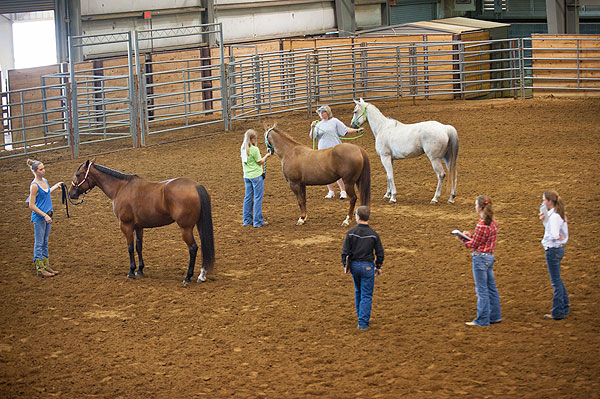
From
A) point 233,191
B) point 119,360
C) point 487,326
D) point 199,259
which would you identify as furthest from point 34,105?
point 487,326

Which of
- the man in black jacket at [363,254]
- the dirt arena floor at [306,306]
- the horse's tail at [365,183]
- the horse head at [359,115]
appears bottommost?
the dirt arena floor at [306,306]

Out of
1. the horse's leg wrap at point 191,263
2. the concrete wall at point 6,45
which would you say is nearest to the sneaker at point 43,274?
the horse's leg wrap at point 191,263

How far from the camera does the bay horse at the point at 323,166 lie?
1035 centimetres

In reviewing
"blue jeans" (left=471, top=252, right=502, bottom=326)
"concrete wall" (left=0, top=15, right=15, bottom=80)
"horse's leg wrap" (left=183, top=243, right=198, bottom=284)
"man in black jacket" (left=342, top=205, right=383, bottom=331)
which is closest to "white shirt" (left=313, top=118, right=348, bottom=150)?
"horse's leg wrap" (left=183, top=243, right=198, bottom=284)

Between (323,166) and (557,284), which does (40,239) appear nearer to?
(323,166)

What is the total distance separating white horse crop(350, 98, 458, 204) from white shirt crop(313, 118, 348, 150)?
69 centimetres

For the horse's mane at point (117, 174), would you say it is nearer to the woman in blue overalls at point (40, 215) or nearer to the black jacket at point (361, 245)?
the woman in blue overalls at point (40, 215)

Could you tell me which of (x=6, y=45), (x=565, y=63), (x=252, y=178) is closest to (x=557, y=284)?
(x=252, y=178)

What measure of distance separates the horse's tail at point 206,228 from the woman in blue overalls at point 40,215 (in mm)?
1820

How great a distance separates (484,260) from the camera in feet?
22.3

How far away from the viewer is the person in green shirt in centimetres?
1055

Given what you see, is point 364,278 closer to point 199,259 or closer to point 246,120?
point 199,259

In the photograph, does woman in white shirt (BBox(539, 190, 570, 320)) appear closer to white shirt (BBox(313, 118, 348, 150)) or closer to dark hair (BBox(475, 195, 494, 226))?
dark hair (BBox(475, 195, 494, 226))

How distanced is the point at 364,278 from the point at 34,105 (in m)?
13.8
